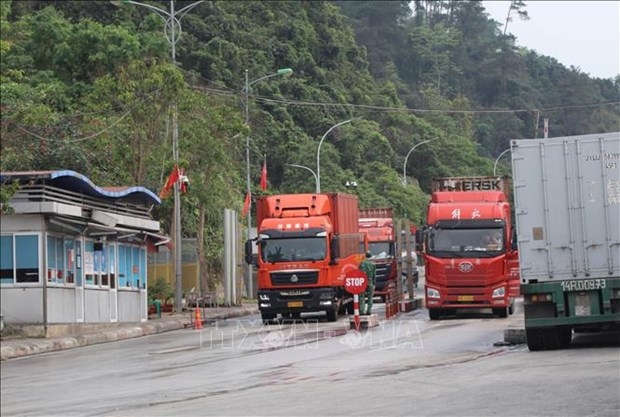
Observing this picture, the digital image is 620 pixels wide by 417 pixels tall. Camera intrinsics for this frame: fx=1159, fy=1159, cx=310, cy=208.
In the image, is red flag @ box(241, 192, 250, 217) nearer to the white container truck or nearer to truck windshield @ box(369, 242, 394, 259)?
truck windshield @ box(369, 242, 394, 259)

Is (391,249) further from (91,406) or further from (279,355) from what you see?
(91,406)

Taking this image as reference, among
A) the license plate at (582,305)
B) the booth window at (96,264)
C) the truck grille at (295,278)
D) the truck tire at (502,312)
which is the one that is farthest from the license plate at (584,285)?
the booth window at (96,264)

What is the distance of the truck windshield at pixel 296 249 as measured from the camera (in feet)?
112

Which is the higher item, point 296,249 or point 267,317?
point 296,249

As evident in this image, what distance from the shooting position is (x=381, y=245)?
46875 millimetres

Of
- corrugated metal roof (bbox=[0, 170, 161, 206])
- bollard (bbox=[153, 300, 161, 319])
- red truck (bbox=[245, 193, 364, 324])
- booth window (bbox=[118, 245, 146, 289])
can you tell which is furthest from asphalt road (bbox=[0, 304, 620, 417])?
bollard (bbox=[153, 300, 161, 319])

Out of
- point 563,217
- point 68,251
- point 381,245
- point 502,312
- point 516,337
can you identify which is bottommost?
point 516,337

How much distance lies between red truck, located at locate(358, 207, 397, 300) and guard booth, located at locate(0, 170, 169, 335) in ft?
32.9

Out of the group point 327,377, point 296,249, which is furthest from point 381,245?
point 327,377

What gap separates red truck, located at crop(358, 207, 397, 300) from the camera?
4488 centimetres

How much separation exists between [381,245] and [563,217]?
25996 millimetres

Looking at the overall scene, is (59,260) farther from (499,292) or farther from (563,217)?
(563,217)

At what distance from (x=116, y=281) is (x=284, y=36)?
5627cm

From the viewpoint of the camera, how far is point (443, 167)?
103 metres
